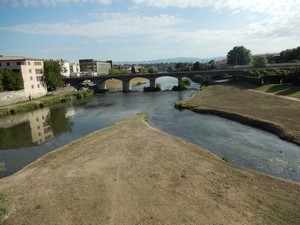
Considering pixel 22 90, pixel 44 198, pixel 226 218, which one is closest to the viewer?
pixel 226 218

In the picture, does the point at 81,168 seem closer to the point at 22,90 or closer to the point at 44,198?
the point at 44,198

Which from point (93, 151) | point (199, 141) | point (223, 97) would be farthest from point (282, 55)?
point (93, 151)

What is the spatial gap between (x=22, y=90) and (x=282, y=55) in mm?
116011

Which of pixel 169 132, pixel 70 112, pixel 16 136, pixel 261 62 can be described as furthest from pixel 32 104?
pixel 261 62

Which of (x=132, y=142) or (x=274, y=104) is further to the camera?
(x=274, y=104)

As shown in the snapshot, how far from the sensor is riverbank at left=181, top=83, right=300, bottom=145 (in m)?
34.7

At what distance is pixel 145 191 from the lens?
19.8m

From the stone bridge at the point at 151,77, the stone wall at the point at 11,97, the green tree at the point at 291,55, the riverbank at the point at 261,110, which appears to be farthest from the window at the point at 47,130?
the green tree at the point at 291,55

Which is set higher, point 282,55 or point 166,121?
point 282,55

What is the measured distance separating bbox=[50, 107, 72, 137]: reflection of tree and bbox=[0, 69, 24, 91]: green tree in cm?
1156

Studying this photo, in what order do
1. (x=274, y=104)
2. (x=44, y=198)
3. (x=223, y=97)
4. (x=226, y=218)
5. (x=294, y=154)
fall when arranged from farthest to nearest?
(x=223, y=97) → (x=274, y=104) → (x=294, y=154) → (x=44, y=198) → (x=226, y=218)

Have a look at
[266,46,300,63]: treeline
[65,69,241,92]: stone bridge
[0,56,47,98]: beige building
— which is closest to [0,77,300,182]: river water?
[0,56,47,98]: beige building

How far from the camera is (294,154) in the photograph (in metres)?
27.2

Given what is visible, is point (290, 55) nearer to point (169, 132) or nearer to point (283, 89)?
point (283, 89)
